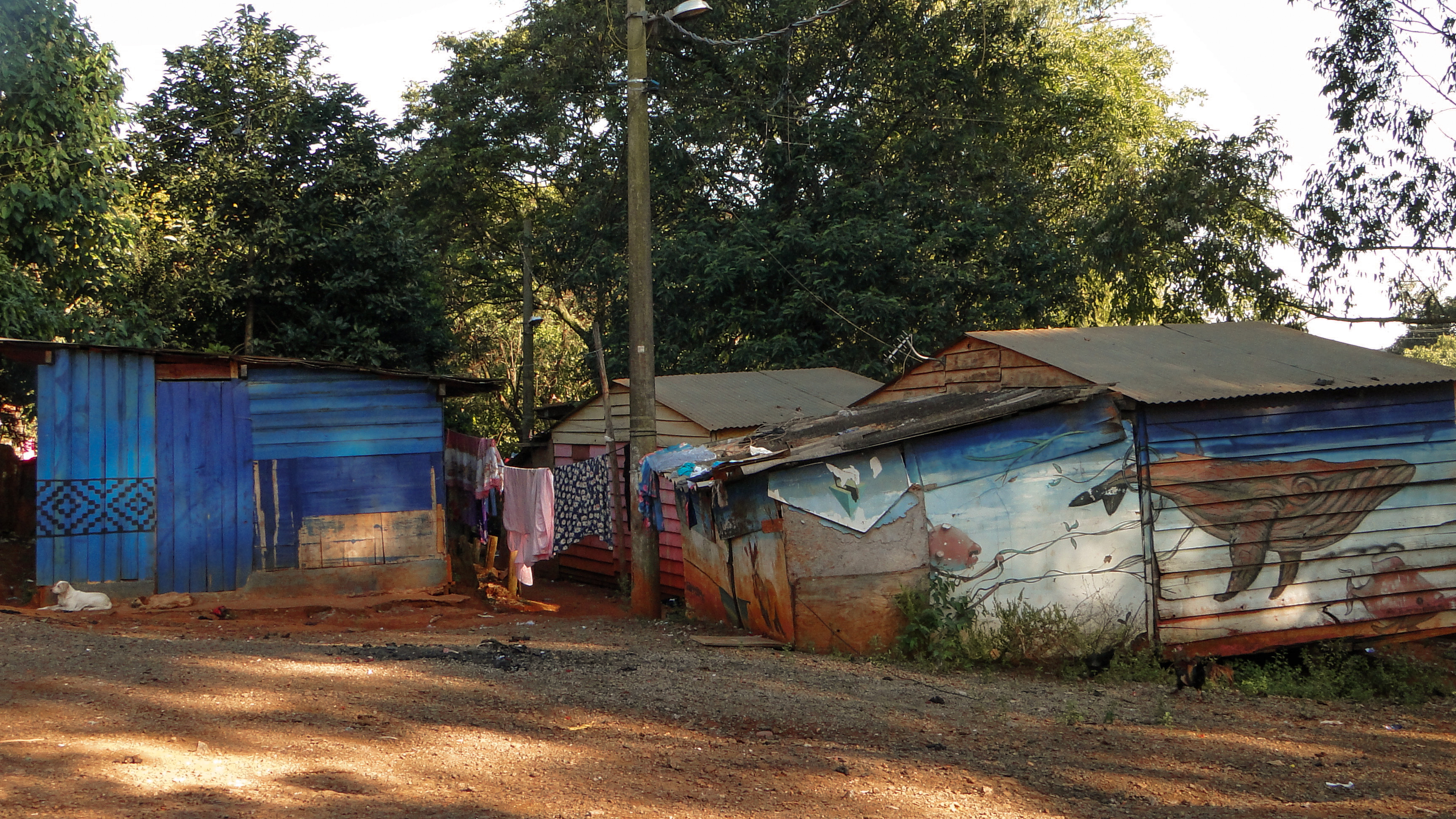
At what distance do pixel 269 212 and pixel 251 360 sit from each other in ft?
23.7

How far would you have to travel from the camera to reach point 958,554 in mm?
8711

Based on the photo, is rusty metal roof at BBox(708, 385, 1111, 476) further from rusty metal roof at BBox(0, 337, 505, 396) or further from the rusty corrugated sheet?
rusty metal roof at BBox(0, 337, 505, 396)

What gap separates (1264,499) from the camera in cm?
919

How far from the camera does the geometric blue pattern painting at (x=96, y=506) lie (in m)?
10.8

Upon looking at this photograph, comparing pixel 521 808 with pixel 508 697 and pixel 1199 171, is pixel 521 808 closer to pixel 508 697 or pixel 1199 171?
pixel 508 697

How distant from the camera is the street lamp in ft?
35.8

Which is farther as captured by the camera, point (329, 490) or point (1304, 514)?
point (329, 490)

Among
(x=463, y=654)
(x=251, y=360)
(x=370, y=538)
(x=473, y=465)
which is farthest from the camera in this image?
(x=473, y=465)

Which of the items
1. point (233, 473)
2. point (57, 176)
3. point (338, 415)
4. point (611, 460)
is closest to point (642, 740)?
point (611, 460)

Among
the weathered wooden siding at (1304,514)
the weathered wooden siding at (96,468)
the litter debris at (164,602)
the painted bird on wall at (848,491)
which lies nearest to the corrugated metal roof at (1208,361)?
the weathered wooden siding at (1304,514)

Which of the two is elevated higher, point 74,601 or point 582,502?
point 582,502

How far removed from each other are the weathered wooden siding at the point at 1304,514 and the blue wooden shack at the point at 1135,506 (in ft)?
0.06

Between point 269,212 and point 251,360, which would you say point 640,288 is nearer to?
point 251,360

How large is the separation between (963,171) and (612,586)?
1149 cm
